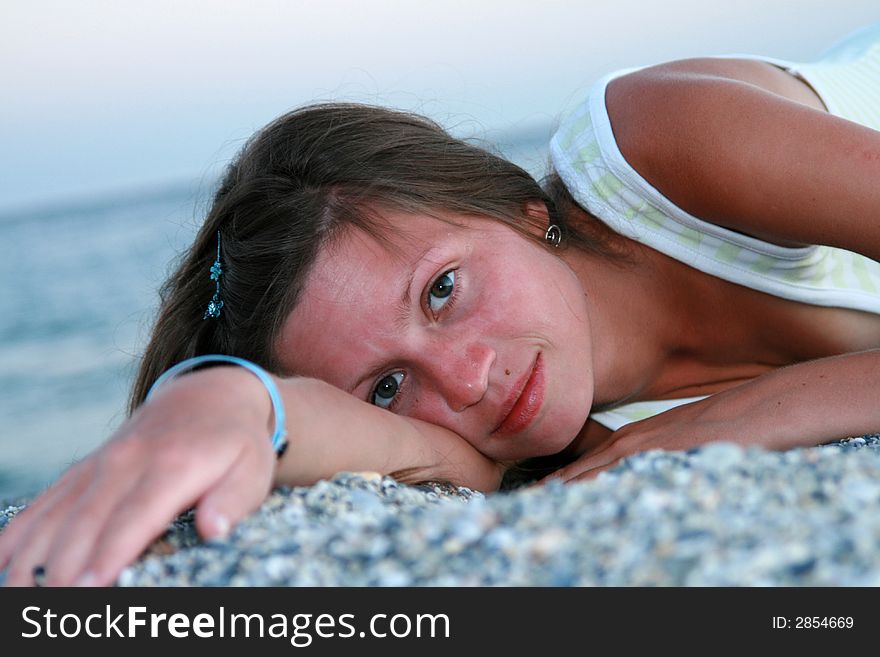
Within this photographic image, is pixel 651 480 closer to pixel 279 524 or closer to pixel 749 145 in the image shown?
pixel 279 524

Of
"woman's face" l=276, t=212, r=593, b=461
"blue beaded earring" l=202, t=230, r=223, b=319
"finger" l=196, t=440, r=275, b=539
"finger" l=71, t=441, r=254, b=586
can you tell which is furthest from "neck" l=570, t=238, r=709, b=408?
"finger" l=71, t=441, r=254, b=586

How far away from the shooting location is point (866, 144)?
201 cm

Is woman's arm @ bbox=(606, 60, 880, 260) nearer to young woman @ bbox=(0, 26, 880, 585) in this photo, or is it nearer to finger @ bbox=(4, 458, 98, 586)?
young woman @ bbox=(0, 26, 880, 585)

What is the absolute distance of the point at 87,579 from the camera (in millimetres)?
1146

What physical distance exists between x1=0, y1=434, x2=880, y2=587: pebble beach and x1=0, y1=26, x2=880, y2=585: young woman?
165 mm

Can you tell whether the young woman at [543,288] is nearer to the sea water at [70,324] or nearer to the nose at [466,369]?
the nose at [466,369]

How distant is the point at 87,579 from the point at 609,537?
26.8 inches

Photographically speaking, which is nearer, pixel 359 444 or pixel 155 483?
pixel 155 483

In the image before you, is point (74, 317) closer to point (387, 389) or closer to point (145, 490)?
point (387, 389)

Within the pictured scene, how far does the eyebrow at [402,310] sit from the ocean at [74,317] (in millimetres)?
975

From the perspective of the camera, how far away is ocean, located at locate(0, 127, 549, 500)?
232 inches

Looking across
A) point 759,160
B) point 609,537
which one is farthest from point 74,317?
point 609,537
